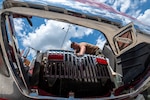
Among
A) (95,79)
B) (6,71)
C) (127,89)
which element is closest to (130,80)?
(127,89)

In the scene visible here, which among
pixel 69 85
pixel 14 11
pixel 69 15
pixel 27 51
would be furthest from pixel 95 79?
pixel 27 51

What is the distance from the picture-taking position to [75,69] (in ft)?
6.57

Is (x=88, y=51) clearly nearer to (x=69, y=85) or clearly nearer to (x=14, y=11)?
(x=69, y=85)

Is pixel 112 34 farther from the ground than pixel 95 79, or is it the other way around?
pixel 112 34

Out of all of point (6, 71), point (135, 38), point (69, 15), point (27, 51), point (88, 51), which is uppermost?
point (69, 15)

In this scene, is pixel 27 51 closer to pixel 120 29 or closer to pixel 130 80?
pixel 130 80

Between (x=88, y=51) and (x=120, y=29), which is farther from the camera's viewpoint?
(x=88, y=51)

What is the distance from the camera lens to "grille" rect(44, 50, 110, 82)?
6.39ft

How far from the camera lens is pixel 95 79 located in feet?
6.47

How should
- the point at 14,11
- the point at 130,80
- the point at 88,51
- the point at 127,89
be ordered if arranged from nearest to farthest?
1. the point at 14,11
2. the point at 127,89
3. the point at 130,80
4. the point at 88,51

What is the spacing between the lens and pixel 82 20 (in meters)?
1.63

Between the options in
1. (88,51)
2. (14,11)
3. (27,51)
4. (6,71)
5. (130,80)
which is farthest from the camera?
(27,51)

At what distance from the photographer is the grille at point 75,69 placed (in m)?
1.95

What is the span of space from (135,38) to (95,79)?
503 millimetres
